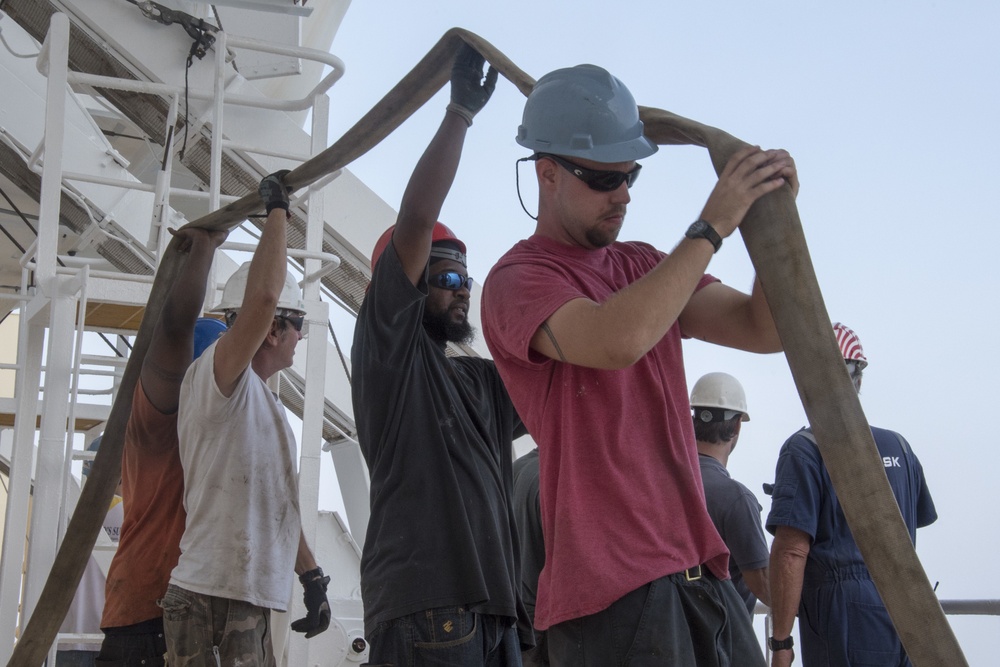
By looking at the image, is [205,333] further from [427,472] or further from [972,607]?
[972,607]

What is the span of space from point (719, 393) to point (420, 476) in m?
1.96

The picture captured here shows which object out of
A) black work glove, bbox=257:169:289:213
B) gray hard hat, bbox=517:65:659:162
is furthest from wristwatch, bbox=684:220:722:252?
black work glove, bbox=257:169:289:213

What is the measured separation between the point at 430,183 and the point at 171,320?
127cm

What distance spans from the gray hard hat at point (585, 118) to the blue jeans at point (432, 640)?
1168mm

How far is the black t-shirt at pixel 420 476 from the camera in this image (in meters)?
2.71

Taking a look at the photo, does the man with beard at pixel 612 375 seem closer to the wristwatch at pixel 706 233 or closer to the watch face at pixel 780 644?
the wristwatch at pixel 706 233

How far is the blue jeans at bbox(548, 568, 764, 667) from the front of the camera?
75.8 inches

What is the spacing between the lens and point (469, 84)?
2.80 metres

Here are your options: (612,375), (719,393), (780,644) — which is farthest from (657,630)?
(719,393)

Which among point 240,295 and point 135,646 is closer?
point 135,646

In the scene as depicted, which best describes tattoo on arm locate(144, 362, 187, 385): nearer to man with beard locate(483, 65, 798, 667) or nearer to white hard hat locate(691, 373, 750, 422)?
man with beard locate(483, 65, 798, 667)

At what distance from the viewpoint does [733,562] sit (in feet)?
13.4

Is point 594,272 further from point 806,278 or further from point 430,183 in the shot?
point 430,183

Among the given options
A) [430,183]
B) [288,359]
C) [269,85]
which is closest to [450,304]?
[430,183]
